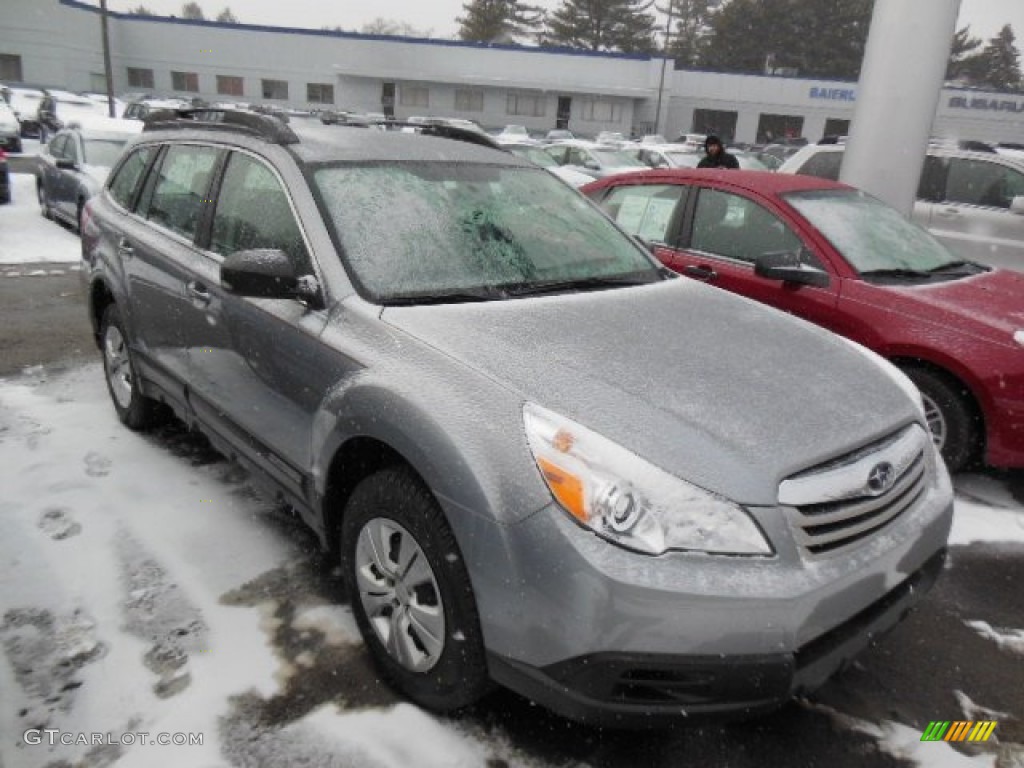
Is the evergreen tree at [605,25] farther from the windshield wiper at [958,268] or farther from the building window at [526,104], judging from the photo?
the windshield wiper at [958,268]

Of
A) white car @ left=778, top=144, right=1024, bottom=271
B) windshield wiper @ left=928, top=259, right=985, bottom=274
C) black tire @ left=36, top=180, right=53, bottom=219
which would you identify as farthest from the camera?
black tire @ left=36, top=180, right=53, bottom=219

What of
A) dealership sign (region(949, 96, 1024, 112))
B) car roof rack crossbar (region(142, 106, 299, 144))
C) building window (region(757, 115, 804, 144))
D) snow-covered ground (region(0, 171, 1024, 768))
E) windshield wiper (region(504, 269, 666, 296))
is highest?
dealership sign (region(949, 96, 1024, 112))

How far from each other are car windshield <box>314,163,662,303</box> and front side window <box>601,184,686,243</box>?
189 centimetres

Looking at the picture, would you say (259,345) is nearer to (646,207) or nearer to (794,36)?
(646,207)

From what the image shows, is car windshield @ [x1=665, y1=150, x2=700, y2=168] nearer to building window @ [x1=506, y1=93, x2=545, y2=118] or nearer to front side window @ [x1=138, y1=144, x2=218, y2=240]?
front side window @ [x1=138, y1=144, x2=218, y2=240]

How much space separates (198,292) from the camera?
3.33 m

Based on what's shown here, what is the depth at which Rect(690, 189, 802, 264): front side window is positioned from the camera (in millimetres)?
4738

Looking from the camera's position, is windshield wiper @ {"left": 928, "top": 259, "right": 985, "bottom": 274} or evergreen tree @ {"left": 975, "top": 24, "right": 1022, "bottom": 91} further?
evergreen tree @ {"left": 975, "top": 24, "right": 1022, "bottom": 91}

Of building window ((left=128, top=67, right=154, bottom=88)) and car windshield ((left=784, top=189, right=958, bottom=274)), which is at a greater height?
building window ((left=128, top=67, right=154, bottom=88))

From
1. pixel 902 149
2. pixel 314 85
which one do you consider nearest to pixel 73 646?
pixel 902 149

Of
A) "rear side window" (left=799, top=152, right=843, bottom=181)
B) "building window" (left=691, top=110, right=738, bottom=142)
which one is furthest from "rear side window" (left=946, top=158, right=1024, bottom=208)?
"building window" (left=691, top=110, right=738, bottom=142)

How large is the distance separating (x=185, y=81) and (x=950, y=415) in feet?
180

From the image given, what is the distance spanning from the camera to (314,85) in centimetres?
4897

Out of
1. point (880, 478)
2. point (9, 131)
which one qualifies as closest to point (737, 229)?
point (880, 478)
